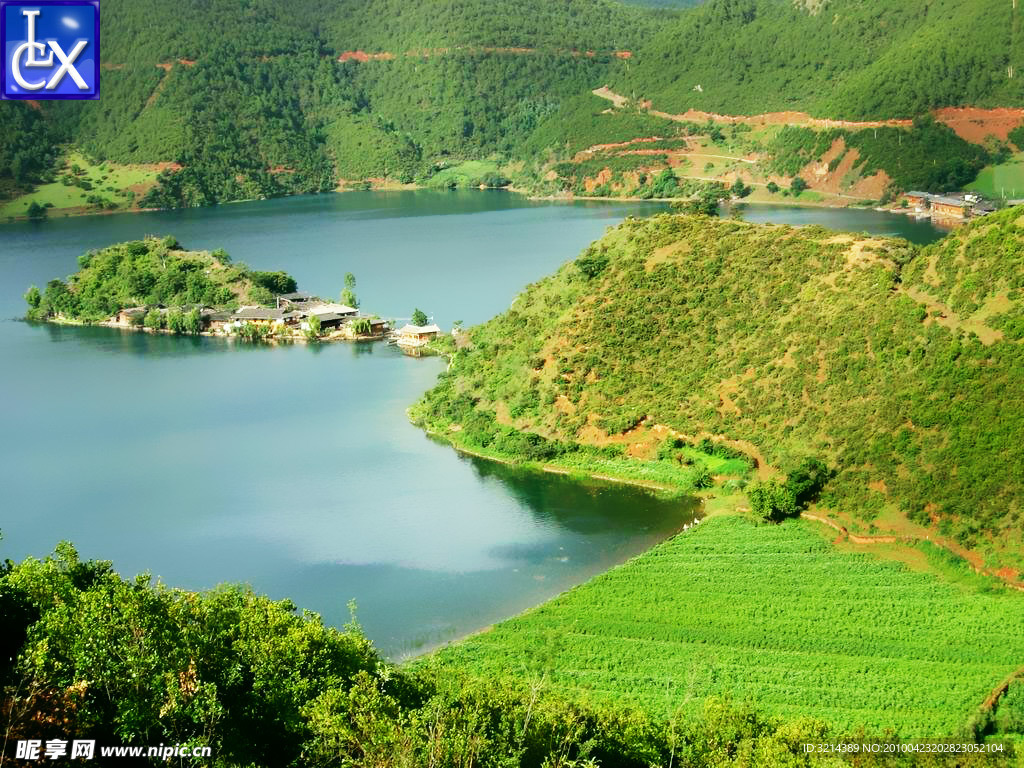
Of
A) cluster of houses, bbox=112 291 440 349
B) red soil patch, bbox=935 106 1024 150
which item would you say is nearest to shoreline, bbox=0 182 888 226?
red soil patch, bbox=935 106 1024 150

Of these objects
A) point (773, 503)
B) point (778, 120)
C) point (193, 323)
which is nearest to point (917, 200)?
point (778, 120)

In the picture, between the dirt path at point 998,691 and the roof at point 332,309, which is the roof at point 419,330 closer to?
the roof at point 332,309

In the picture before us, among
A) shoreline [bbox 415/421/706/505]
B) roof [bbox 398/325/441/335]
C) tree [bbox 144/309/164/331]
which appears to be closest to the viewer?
shoreline [bbox 415/421/706/505]

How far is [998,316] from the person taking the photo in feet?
106

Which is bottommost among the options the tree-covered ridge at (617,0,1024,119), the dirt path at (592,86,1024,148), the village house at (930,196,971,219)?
the village house at (930,196,971,219)

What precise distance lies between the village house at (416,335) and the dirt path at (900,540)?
2630 centimetres

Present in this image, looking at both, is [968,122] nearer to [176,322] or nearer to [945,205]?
[945,205]

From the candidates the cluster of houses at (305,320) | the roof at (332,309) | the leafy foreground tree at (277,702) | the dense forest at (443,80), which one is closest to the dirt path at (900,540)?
the leafy foreground tree at (277,702)

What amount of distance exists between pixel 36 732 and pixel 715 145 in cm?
9406

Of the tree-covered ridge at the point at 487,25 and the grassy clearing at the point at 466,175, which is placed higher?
the tree-covered ridge at the point at 487,25

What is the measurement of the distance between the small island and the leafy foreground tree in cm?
3731

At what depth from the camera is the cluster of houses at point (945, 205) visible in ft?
252

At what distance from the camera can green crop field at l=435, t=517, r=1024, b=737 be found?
907 inches

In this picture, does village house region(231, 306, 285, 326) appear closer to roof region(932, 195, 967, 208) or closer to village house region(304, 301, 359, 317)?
village house region(304, 301, 359, 317)
